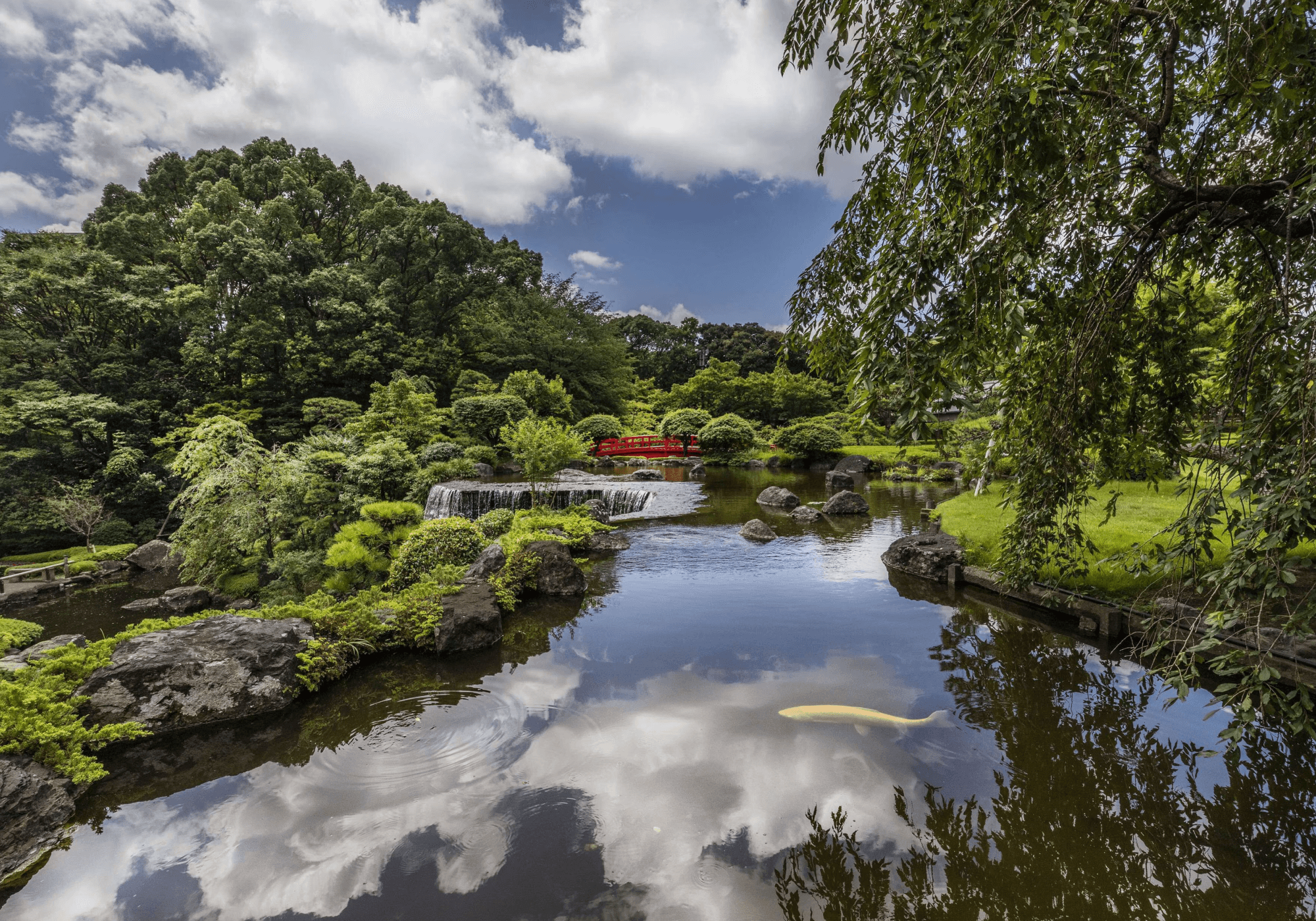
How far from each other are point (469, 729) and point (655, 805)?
198 centimetres

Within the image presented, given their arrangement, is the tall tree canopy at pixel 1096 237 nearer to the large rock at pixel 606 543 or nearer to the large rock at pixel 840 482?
the large rock at pixel 606 543

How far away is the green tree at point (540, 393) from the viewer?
2653 cm

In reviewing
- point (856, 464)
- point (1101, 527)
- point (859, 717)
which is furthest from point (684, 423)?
point (859, 717)

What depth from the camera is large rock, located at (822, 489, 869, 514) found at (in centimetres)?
1557

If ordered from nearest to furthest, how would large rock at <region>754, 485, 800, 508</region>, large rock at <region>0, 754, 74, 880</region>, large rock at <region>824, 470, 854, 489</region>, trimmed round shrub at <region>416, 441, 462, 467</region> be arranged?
large rock at <region>0, 754, 74, 880</region> < large rock at <region>754, 485, 800, 508</region> < trimmed round shrub at <region>416, 441, 462, 467</region> < large rock at <region>824, 470, 854, 489</region>

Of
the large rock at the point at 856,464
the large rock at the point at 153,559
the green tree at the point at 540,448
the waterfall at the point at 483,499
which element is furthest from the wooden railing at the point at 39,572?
the large rock at the point at 856,464

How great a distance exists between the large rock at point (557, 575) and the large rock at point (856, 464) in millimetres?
17992

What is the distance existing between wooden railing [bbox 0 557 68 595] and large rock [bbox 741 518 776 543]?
628 inches

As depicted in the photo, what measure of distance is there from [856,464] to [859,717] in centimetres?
2135

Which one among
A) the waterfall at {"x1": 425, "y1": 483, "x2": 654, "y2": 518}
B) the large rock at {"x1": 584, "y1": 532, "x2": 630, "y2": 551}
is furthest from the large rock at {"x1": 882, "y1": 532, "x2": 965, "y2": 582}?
the waterfall at {"x1": 425, "y1": 483, "x2": 654, "y2": 518}

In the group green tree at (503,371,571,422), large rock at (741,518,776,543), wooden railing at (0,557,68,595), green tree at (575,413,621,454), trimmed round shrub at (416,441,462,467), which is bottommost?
wooden railing at (0,557,68,595)

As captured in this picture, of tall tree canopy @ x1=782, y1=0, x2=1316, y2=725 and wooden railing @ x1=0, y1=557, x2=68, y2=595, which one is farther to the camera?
wooden railing @ x1=0, y1=557, x2=68, y2=595

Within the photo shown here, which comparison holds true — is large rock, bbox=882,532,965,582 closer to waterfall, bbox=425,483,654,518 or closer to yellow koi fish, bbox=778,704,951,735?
yellow koi fish, bbox=778,704,951,735

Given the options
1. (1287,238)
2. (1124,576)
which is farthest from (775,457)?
(1287,238)
